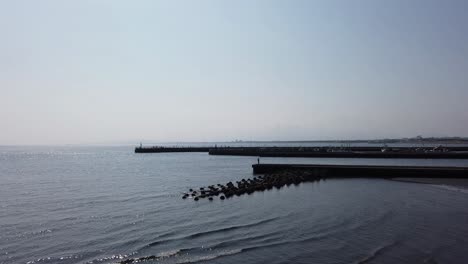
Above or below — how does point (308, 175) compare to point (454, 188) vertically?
above

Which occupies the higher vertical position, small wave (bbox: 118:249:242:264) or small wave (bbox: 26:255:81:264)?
small wave (bbox: 118:249:242:264)

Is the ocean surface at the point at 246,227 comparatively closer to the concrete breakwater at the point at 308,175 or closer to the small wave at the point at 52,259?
the small wave at the point at 52,259

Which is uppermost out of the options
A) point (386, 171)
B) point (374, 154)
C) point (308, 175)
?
point (374, 154)

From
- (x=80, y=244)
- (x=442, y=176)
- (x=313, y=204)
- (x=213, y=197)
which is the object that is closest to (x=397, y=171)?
(x=442, y=176)

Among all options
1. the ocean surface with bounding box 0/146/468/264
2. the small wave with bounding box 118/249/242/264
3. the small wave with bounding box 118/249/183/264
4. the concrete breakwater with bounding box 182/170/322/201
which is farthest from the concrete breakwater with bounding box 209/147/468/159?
the small wave with bounding box 118/249/183/264

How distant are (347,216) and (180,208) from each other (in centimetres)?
953

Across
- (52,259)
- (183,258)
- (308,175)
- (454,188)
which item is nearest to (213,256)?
(183,258)

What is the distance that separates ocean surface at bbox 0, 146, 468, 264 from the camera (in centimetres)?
1359

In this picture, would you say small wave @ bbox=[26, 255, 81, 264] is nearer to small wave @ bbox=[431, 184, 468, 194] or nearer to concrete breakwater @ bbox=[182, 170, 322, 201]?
concrete breakwater @ bbox=[182, 170, 322, 201]

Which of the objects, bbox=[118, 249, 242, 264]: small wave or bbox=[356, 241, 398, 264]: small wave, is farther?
bbox=[118, 249, 242, 264]: small wave

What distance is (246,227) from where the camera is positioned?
17.9 m

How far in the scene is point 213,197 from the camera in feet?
89.6

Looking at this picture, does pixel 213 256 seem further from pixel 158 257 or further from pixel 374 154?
pixel 374 154

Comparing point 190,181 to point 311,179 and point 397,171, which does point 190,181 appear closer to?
point 311,179
